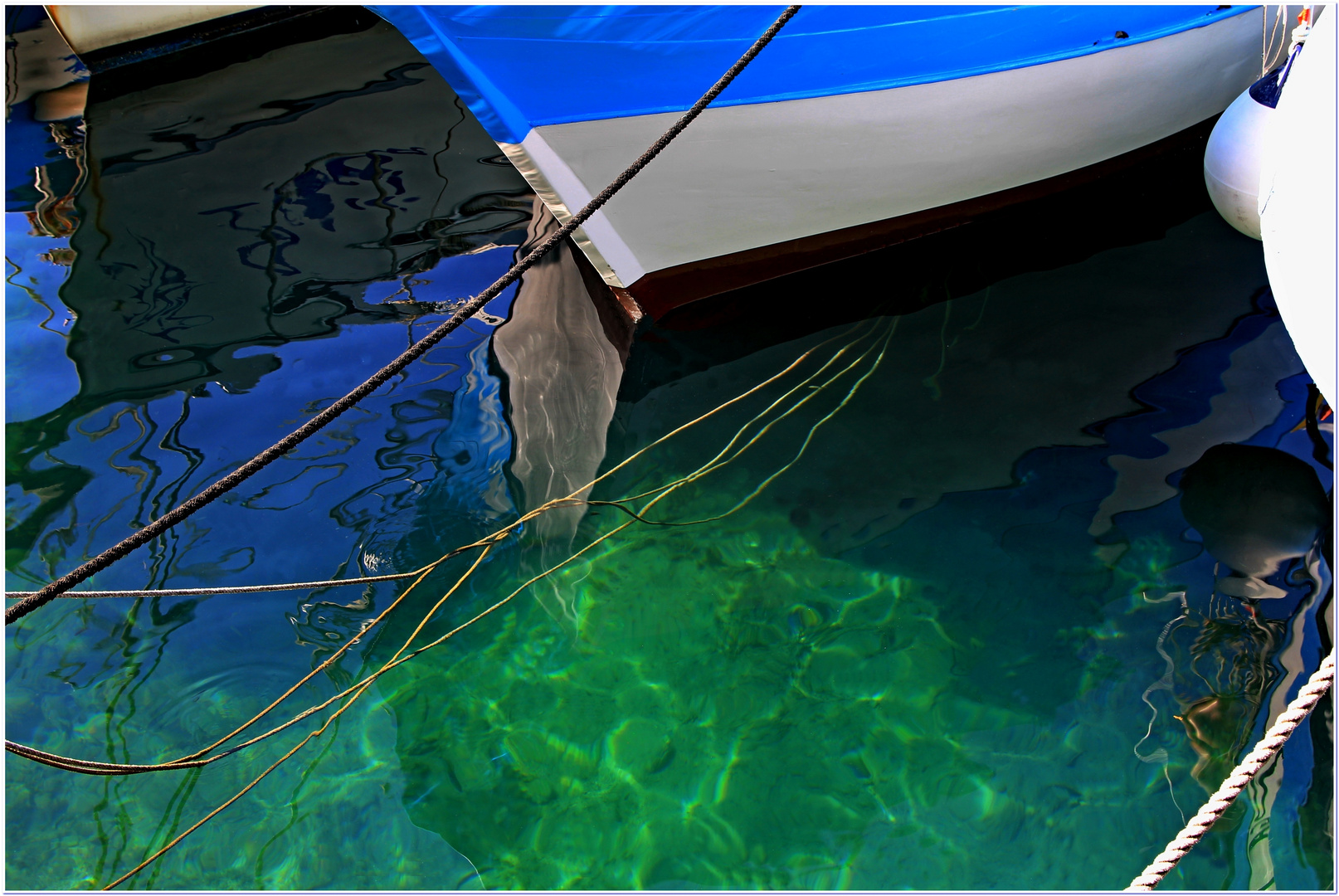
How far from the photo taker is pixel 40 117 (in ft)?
20.8

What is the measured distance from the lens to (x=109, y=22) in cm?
703

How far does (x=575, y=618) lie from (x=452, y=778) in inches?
26.0

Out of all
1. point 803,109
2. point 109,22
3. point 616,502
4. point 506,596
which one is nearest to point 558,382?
point 616,502

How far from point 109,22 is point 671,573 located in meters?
7.24

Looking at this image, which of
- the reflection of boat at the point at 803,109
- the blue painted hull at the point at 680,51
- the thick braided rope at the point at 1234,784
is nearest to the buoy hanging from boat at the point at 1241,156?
the reflection of boat at the point at 803,109

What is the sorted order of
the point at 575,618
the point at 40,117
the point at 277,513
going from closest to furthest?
the point at 575,618
the point at 277,513
the point at 40,117

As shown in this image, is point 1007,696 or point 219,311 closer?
point 1007,696

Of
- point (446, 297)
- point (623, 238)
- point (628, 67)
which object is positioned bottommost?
point (446, 297)

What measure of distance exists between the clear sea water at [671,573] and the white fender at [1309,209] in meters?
0.88

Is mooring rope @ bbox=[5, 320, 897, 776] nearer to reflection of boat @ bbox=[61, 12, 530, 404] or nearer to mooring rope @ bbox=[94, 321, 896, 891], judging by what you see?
mooring rope @ bbox=[94, 321, 896, 891]

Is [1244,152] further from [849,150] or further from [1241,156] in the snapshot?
[849,150]

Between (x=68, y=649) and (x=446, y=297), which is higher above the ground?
(x=446, y=297)

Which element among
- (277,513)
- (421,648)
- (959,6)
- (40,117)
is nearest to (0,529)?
(277,513)

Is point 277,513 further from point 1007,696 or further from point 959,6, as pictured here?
point 959,6
